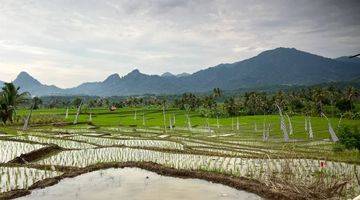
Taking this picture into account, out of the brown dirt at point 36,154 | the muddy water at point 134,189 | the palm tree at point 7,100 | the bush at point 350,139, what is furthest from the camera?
the palm tree at point 7,100

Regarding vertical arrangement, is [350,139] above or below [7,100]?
below

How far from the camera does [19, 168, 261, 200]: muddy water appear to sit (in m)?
10.8

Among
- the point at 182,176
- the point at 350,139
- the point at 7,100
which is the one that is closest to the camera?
the point at 182,176

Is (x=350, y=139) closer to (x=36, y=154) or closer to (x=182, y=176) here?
(x=182, y=176)

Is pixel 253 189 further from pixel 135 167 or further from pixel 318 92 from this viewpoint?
pixel 318 92

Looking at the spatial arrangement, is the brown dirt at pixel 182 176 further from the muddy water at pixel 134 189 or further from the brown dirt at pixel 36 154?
the brown dirt at pixel 36 154

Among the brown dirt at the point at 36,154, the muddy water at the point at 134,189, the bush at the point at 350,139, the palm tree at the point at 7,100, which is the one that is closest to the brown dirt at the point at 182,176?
the muddy water at the point at 134,189

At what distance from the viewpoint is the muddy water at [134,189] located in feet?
35.3

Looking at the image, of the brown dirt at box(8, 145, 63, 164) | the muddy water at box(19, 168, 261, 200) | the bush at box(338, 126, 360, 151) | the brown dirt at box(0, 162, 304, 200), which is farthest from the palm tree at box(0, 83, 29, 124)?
the bush at box(338, 126, 360, 151)

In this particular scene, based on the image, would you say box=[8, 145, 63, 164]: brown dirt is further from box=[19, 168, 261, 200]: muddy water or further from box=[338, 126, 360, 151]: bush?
box=[338, 126, 360, 151]: bush

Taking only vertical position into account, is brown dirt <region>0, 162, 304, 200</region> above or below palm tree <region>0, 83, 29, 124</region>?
below

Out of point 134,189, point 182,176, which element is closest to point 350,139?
point 182,176

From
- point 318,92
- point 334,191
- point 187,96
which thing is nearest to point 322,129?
point 318,92

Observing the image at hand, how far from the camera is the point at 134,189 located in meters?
11.5
